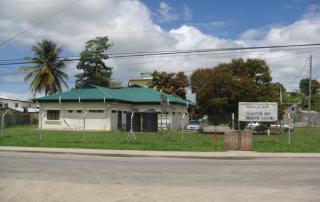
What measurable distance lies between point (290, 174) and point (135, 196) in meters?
6.16

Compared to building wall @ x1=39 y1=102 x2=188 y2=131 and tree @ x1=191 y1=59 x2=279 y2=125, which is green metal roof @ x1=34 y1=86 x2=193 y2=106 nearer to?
building wall @ x1=39 y1=102 x2=188 y2=131

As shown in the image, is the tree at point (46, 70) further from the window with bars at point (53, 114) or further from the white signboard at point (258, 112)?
the white signboard at point (258, 112)

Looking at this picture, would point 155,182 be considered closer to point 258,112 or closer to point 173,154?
point 173,154

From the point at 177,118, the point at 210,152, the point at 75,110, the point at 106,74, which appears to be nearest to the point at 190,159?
the point at 210,152

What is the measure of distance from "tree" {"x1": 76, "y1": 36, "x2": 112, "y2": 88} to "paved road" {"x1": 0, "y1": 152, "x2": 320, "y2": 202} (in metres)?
57.9

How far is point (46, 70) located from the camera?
222 feet

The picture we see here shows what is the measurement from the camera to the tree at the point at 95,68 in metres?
74.7

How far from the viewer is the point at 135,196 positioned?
10.6 m

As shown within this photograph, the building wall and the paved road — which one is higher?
the building wall

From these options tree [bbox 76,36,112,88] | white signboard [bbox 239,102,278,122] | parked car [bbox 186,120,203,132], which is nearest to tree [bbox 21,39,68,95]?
tree [bbox 76,36,112,88]

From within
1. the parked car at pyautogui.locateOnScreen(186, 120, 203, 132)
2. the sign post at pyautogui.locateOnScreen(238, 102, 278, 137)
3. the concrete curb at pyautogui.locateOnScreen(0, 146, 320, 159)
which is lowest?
the concrete curb at pyautogui.locateOnScreen(0, 146, 320, 159)

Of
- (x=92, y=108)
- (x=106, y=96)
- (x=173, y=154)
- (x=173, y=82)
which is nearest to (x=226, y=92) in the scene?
(x=106, y=96)

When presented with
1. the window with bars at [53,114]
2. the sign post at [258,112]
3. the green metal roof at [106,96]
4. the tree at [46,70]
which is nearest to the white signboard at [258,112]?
the sign post at [258,112]

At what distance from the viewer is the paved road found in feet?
34.4
